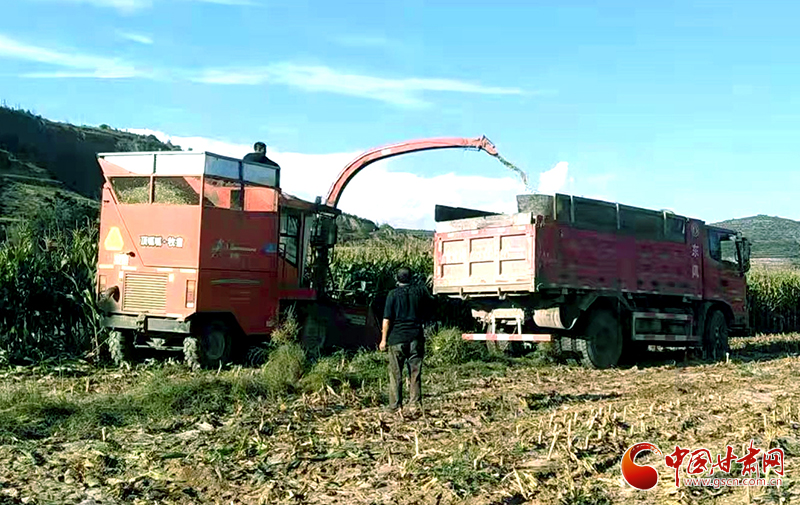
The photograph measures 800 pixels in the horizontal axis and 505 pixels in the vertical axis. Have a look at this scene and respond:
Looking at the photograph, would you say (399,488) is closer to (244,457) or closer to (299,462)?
(299,462)

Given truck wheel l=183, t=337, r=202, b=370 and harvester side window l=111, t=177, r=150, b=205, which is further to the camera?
harvester side window l=111, t=177, r=150, b=205

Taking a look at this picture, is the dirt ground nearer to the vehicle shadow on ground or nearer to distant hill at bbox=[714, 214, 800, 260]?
the vehicle shadow on ground

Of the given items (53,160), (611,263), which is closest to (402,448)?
(611,263)

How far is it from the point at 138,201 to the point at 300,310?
3.21 meters

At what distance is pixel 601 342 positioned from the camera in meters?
15.2

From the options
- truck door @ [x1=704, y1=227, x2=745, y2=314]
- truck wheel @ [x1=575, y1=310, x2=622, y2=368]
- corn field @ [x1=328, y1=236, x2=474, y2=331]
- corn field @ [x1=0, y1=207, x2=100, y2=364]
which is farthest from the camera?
corn field @ [x1=328, y1=236, x2=474, y2=331]

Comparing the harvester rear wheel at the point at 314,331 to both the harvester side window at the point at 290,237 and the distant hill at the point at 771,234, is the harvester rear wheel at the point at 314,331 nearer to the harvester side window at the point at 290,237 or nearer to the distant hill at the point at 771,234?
the harvester side window at the point at 290,237

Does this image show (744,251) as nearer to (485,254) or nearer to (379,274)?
(485,254)

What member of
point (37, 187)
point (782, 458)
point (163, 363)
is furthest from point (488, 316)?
point (37, 187)

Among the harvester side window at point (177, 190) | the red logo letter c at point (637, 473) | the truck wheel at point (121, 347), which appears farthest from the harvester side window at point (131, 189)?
the red logo letter c at point (637, 473)

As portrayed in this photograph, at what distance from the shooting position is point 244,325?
43.4 ft

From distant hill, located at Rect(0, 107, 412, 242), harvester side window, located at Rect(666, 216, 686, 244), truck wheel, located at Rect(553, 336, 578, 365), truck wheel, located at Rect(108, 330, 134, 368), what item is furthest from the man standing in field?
distant hill, located at Rect(0, 107, 412, 242)

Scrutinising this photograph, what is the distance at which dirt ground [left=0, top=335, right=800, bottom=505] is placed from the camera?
598 centimetres

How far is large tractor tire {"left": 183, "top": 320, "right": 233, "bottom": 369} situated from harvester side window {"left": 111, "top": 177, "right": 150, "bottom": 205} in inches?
87.4
